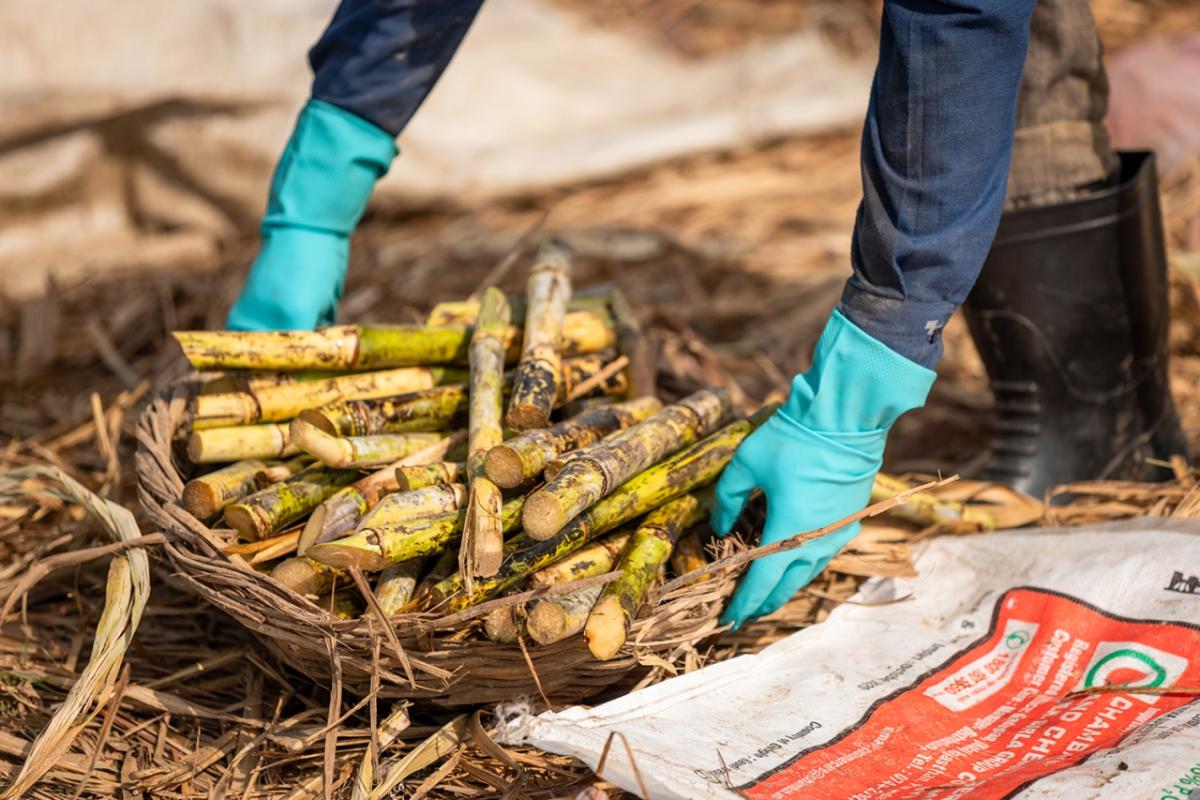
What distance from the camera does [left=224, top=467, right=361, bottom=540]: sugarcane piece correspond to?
1.46 metres

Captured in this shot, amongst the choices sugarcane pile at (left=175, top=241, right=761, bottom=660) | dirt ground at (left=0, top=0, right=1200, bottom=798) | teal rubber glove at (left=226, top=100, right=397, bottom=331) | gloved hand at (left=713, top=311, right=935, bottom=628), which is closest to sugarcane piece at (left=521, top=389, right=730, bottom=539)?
sugarcane pile at (left=175, top=241, right=761, bottom=660)

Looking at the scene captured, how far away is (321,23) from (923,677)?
285 cm

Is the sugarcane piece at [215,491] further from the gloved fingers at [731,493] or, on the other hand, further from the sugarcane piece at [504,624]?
the gloved fingers at [731,493]

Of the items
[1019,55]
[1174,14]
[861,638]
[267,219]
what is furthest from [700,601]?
[1174,14]

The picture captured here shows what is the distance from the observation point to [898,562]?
5.78ft

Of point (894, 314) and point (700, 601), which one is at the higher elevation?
point (894, 314)

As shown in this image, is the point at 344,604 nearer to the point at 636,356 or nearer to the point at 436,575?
the point at 436,575

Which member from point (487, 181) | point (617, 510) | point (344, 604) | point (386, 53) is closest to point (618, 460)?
point (617, 510)

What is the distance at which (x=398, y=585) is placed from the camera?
145 cm

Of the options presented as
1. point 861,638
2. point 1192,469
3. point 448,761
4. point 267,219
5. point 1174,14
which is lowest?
point 448,761

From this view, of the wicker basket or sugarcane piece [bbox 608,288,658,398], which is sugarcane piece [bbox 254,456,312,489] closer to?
the wicker basket

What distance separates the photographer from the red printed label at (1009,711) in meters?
1.31

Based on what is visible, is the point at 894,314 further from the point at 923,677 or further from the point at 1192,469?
the point at 1192,469

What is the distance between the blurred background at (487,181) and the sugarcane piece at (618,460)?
14.1 inches
